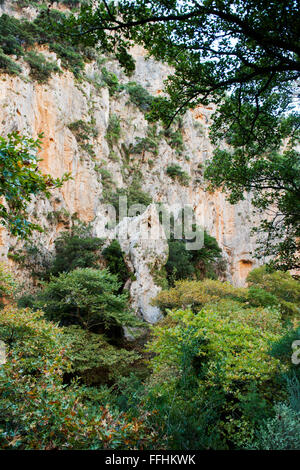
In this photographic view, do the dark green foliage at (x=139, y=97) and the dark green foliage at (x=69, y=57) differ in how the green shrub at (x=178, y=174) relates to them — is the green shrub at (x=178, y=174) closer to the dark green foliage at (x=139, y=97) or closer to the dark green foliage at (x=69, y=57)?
the dark green foliage at (x=139, y=97)

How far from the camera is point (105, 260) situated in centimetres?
2045

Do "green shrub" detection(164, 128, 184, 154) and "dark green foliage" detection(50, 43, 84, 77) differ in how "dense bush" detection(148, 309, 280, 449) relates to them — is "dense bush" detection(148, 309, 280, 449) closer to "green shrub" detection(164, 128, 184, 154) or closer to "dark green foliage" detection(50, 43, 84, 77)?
"dark green foliage" detection(50, 43, 84, 77)

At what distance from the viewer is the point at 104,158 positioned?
30.0 meters

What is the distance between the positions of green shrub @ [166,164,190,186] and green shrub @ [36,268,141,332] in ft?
84.6

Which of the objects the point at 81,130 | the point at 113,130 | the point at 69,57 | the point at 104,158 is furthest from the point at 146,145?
the point at 69,57

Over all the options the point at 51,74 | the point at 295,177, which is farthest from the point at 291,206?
the point at 51,74

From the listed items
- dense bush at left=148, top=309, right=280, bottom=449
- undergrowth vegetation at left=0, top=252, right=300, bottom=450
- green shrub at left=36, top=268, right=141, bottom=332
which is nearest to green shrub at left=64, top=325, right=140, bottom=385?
undergrowth vegetation at left=0, top=252, right=300, bottom=450

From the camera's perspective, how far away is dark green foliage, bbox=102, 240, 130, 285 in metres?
19.9

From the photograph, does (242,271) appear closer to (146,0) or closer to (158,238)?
(158,238)

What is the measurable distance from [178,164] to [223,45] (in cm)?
3448

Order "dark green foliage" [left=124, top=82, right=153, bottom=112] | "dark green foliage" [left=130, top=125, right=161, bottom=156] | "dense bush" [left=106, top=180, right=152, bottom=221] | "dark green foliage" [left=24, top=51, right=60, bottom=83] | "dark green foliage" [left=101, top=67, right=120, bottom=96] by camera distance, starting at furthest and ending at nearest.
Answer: "dark green foliage" [left=124, top=82, right=153, bottom=112] < "dark green foliage" [left=130, top=125, right=161, bottom=156] < "dark green foliage" [left=101, top=67, right=120, bottom=96] < "dense bush" [left=106, top=180, right=152, bottom=221] < "dark green foliage" [left=24, top=51, right=60, bottom=83]

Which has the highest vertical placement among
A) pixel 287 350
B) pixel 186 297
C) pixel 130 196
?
pixel 130 196

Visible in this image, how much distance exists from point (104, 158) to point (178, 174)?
1151 centimetres

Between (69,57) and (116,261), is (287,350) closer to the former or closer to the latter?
(116,261)
